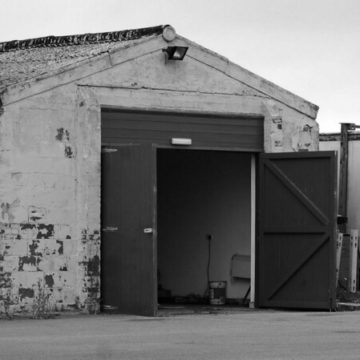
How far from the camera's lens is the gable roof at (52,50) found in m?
20.0

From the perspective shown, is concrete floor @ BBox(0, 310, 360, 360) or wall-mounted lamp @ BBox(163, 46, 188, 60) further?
wall-mounted lamp @ BBox(163, 46, 188, 60)

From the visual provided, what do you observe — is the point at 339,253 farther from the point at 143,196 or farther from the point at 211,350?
the point at 211,350

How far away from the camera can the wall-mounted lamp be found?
66.7ft

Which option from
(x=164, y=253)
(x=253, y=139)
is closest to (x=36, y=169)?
(x=253, y=139)

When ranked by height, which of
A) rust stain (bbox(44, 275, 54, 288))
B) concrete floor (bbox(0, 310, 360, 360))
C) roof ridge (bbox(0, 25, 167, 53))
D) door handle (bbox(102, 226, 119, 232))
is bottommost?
concrete floor (bbox(0, 310, 360, 360))

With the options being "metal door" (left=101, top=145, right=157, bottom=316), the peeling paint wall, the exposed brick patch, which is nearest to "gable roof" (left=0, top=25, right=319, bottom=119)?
the peeling paint wall

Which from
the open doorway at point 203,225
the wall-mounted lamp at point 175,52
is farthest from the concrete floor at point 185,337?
the wall-mounted lamp at point 175,52

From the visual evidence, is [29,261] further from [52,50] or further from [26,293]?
[52,50]

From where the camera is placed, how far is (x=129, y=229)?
19.2 metres

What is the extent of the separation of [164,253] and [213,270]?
137 cm

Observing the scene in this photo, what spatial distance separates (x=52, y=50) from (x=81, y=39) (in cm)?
57

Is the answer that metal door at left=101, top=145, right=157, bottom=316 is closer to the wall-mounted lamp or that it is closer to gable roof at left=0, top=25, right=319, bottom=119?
gable roof at left=0, top=25, right=319, bottom=119

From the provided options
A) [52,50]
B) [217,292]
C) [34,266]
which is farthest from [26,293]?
[52,50]

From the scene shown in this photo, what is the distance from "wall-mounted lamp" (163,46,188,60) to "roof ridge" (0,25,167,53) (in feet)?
1.04
